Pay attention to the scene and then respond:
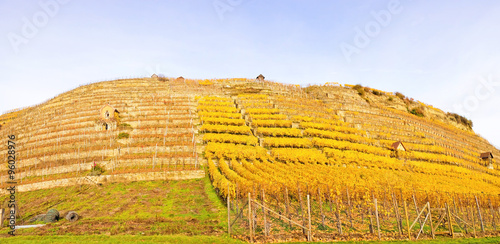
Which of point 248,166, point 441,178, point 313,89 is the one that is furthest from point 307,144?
point 313,89

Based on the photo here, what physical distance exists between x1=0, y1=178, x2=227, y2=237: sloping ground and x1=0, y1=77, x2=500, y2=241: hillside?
77.7 inches

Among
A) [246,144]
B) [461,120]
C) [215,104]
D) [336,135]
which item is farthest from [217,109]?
[461,120]

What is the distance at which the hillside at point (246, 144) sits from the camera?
3344cm

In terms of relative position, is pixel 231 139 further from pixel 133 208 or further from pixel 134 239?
pixel 134 239

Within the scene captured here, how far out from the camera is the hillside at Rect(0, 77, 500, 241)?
110 ft

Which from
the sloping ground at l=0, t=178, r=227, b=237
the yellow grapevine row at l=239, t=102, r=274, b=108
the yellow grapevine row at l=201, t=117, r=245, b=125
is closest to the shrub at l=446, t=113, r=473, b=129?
the yellow grapevine row at l=239, t=102, r=274, b=108

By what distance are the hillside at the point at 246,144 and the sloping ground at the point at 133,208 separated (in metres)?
1.97

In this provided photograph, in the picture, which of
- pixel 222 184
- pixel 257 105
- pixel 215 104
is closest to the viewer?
pixel 222 184

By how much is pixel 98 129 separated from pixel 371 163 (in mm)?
47907

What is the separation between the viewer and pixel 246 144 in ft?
153

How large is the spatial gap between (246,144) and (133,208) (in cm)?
2338

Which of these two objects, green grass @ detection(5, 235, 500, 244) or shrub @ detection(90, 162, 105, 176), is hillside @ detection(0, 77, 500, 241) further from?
green grass @ detection(5, 235, 500, 244)

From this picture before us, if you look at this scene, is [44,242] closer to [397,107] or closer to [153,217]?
[153,217]

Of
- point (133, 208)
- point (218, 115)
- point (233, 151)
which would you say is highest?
point (218, 115)
